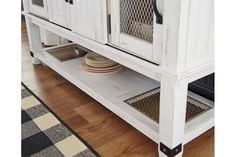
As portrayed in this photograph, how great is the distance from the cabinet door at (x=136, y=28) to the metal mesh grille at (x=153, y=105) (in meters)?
0.33

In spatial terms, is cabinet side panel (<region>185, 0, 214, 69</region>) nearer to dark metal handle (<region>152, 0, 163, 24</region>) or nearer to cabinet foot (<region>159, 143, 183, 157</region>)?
dark metal handle (<region>152, 0, 163, 24</region>)

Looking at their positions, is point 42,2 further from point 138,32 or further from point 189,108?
point 189,108

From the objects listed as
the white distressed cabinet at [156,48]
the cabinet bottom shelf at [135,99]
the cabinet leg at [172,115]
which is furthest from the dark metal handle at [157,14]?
the cabinet bottom shelf at [135,99]

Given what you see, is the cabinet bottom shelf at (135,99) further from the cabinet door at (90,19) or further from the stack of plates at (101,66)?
the cabinet door at (90,19)

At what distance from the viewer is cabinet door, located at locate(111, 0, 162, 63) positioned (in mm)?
874

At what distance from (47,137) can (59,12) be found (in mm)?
701

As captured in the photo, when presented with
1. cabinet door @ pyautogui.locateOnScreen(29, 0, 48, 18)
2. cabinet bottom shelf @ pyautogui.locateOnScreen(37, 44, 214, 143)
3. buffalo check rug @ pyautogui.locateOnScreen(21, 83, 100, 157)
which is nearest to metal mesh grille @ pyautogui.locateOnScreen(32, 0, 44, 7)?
cabinet door @ pyautogui.locateOnScreen(29, 0, 48, 18)

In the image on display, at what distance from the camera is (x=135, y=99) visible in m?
1.26

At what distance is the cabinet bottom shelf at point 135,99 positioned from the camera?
106cm

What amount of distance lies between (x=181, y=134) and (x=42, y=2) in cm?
122

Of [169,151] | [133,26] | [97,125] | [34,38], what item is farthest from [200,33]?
[34,38]

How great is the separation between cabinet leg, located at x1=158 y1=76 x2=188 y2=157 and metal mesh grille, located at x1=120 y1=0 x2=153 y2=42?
7.6 inches

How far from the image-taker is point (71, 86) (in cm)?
169
